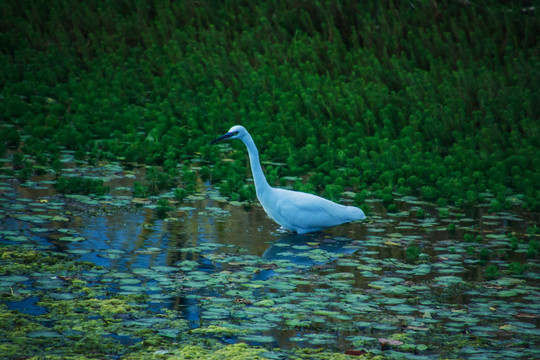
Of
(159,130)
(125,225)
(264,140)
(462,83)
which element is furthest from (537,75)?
(125,225)

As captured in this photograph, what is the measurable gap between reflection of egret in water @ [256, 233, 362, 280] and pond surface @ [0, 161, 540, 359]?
0.02 metres

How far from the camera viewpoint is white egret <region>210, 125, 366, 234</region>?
811cm

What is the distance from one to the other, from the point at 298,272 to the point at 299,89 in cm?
802

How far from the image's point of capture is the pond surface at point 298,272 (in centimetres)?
557

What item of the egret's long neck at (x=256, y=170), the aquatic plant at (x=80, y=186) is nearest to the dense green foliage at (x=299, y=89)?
the egret's long neck at (x=256, y=170)

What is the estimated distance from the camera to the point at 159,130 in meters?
11.8

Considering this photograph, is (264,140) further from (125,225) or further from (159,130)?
(125,225)

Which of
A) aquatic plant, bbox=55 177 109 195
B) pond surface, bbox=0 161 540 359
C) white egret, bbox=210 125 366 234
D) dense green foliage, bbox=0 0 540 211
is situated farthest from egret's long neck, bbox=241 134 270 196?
aquatic plant, bbox=55 177 109 195

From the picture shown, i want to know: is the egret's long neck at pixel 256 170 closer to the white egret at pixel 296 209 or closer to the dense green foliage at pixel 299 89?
the white egret at pixel 296 209

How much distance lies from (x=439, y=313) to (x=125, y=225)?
3662 millimetres

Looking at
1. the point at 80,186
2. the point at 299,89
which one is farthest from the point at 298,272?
the point at 299,89

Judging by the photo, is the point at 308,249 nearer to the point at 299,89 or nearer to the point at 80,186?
the point at 80,186

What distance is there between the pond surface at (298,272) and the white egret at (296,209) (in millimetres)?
193

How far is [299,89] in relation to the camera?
14516 millimetres
